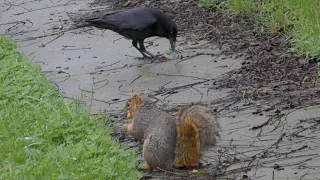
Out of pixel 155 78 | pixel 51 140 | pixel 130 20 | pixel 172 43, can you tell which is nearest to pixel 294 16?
pixel 172 43

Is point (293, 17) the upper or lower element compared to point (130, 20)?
upper

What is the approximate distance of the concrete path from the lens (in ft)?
15.3

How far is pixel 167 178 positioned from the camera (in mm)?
4582

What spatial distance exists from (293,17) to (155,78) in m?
1.45

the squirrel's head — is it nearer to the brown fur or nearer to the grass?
the brown fur

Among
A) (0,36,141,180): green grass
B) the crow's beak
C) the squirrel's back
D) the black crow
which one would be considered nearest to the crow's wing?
the black crow

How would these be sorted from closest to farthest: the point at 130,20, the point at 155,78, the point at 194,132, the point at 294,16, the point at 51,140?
the point at 194,132, the point at 51,140, the point at 155,78, the point at 294,16, the point at 130,20

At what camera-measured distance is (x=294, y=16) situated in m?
7.17

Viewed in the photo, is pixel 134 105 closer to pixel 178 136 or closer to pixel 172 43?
pixel 178 136

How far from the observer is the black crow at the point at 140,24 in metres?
7.58

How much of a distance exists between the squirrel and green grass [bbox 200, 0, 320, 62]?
2106 mm

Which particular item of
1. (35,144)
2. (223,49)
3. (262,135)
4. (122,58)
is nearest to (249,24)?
(223,49)

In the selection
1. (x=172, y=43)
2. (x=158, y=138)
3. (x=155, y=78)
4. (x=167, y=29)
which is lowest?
(x=155, y=78)

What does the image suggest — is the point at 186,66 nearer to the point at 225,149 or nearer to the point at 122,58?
the point at 122,58
